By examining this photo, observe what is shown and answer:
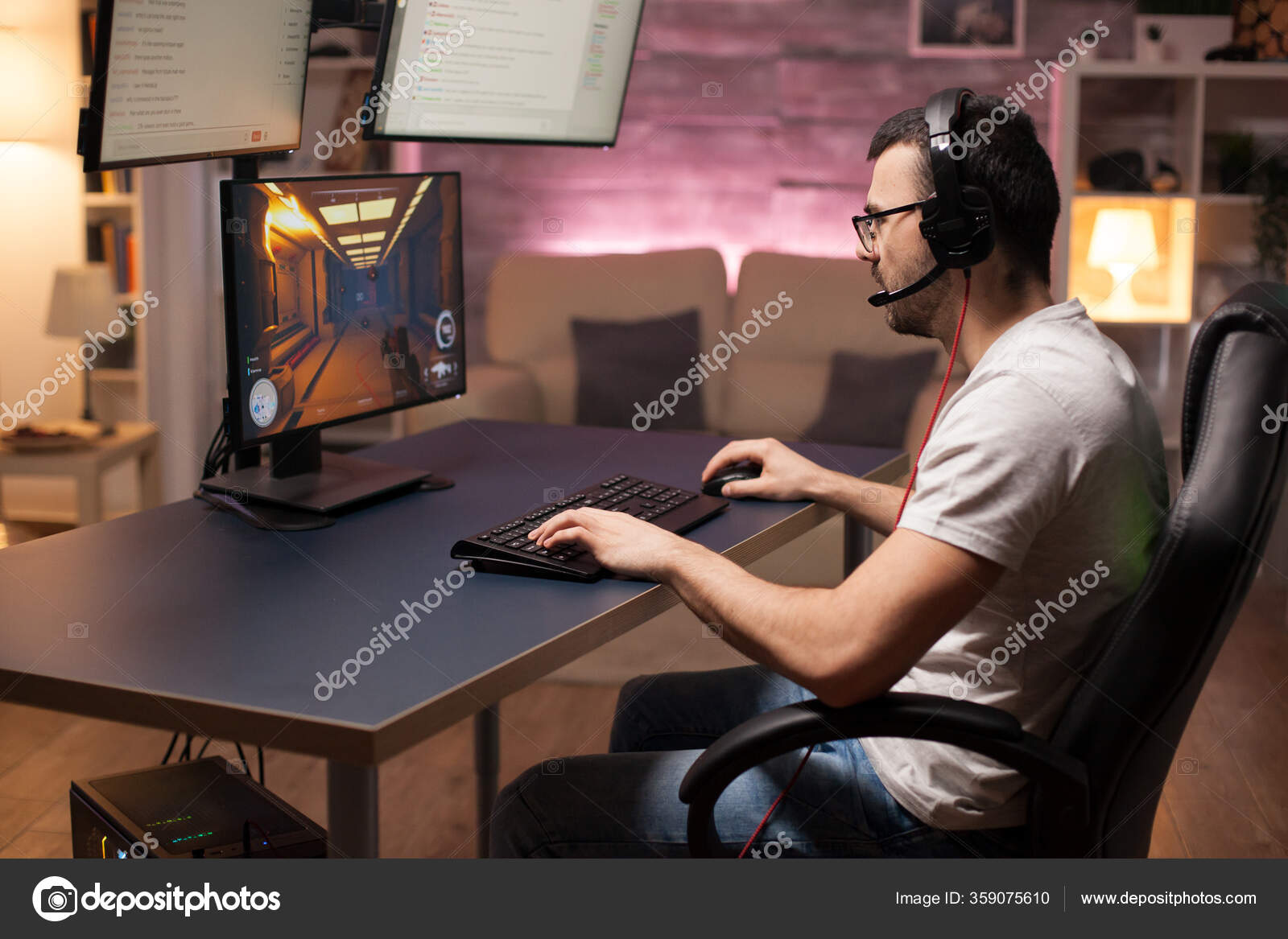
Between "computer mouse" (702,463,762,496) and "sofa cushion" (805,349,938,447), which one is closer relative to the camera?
"computer mouse" (702,463,762,496)

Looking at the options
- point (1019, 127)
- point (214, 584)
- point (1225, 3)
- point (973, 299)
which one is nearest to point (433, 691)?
point (214, 584)

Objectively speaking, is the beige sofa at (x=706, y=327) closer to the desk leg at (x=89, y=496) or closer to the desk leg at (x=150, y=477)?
the desk leg at (x=150, y=477)

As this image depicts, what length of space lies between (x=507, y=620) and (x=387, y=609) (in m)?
0.13

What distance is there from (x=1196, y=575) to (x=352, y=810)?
0.77 m

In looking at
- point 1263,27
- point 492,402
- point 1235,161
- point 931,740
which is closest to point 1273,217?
point 1235,161

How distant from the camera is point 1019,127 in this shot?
1.30 m

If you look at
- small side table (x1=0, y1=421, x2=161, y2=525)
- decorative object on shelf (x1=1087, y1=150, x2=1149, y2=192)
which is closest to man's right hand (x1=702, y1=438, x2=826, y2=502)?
small side table (x1=0, y1=421, x2=161, y2=525)

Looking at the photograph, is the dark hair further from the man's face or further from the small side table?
the small side table

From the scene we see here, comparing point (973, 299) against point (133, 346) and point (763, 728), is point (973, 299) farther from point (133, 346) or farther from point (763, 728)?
point (133, 346)

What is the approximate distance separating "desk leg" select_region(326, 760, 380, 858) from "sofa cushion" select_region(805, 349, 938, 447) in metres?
2.63

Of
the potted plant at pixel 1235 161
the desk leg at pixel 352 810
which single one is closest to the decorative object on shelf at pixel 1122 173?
the potted plant at pixel 1235 161

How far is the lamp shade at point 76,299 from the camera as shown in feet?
12.8

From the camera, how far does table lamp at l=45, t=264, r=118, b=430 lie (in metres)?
3.89

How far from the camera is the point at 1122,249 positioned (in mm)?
4078
